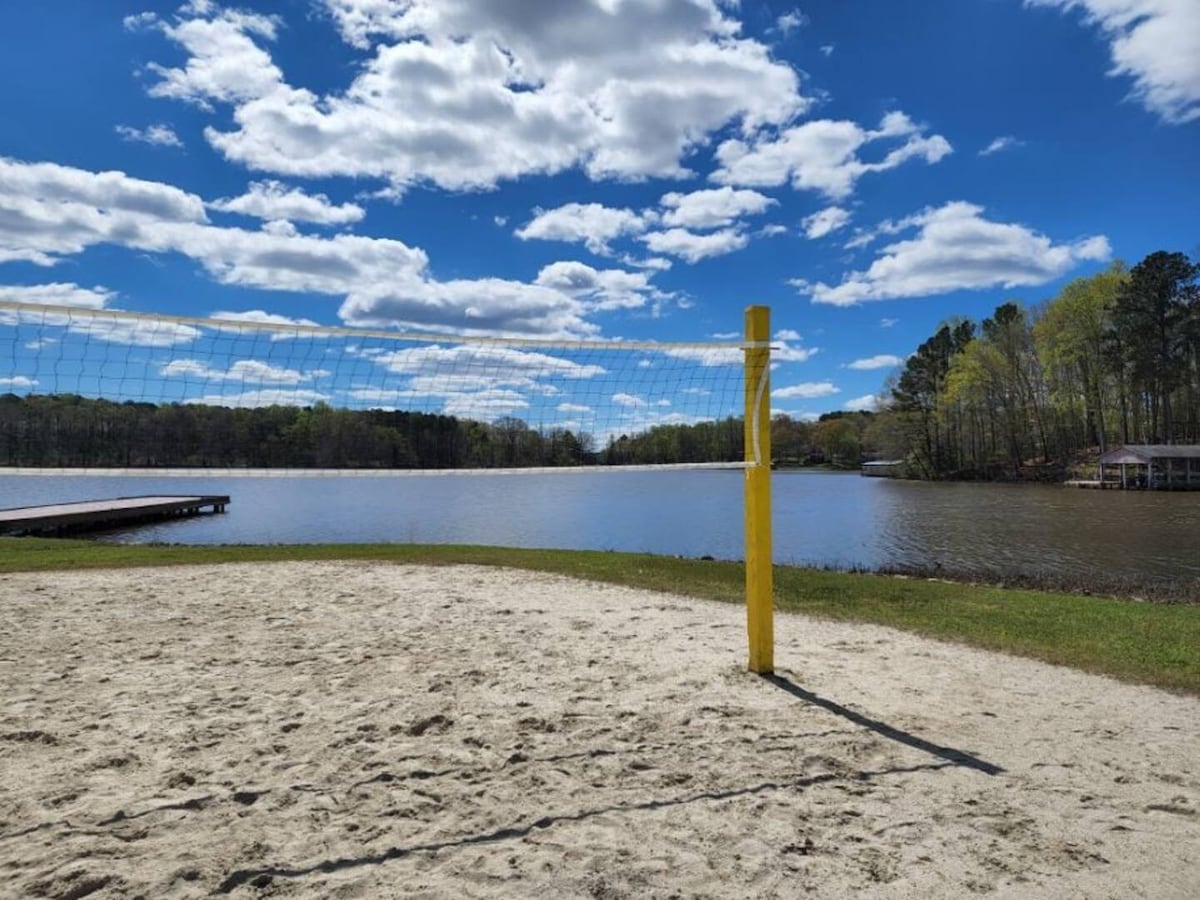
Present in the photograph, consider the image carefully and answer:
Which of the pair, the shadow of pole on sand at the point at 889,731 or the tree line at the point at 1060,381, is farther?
the tree line at the point at 1060,381

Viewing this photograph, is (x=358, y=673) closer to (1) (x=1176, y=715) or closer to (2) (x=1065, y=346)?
(1) (x=1176, y=715)

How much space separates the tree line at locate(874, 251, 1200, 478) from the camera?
45.3 m

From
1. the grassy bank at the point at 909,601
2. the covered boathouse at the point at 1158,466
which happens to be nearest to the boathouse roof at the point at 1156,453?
the covered boathouse at the point at 1158,466

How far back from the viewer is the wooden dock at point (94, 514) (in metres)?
20.6

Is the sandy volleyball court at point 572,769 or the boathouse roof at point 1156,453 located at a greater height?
the boathouse roof at point 1156,453

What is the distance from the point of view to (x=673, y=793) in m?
3.25

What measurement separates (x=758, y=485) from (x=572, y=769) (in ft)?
7.23

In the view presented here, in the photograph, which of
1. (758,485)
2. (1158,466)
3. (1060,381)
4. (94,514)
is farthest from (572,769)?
(1060,381)

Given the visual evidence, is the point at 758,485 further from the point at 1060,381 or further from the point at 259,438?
the point at 1060,381

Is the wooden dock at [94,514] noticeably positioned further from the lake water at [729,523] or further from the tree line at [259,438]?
the tree line at [259,438]

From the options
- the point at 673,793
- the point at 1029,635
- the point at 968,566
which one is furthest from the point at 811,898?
the point at 968,566

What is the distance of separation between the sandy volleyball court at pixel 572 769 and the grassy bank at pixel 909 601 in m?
0.80

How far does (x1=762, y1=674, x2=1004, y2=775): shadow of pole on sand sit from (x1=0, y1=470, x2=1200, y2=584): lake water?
15.3 ft

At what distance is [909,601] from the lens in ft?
28.3
